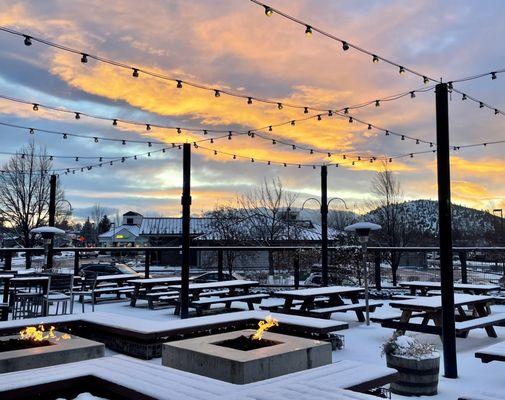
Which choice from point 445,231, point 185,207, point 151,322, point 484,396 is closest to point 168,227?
point 185,207

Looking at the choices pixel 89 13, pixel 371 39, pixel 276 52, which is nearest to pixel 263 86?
pixel 276 52

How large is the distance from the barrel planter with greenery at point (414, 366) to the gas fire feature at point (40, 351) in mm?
2887

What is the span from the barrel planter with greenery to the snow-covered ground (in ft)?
0.37

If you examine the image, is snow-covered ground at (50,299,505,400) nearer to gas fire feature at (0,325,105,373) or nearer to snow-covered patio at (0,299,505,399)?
snow-covered patio at (0,299,505,399)

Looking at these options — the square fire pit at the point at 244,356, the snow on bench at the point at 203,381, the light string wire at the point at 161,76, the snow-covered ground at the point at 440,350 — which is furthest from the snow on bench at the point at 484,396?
the light string wire at the point at 161,76

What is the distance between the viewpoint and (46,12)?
296 inches

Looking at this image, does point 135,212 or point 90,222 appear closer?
point 135,212

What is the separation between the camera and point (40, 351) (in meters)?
4.42

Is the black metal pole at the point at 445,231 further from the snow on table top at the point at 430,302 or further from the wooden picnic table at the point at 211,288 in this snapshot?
the wooden picnic table at the point at 211,288

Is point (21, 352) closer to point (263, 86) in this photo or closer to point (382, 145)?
point (263, 86)

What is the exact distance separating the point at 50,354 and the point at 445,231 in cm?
418

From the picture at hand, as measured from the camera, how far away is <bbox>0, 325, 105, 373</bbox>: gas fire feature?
166 inches

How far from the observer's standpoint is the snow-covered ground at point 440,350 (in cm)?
476

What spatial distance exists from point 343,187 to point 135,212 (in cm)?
5436
